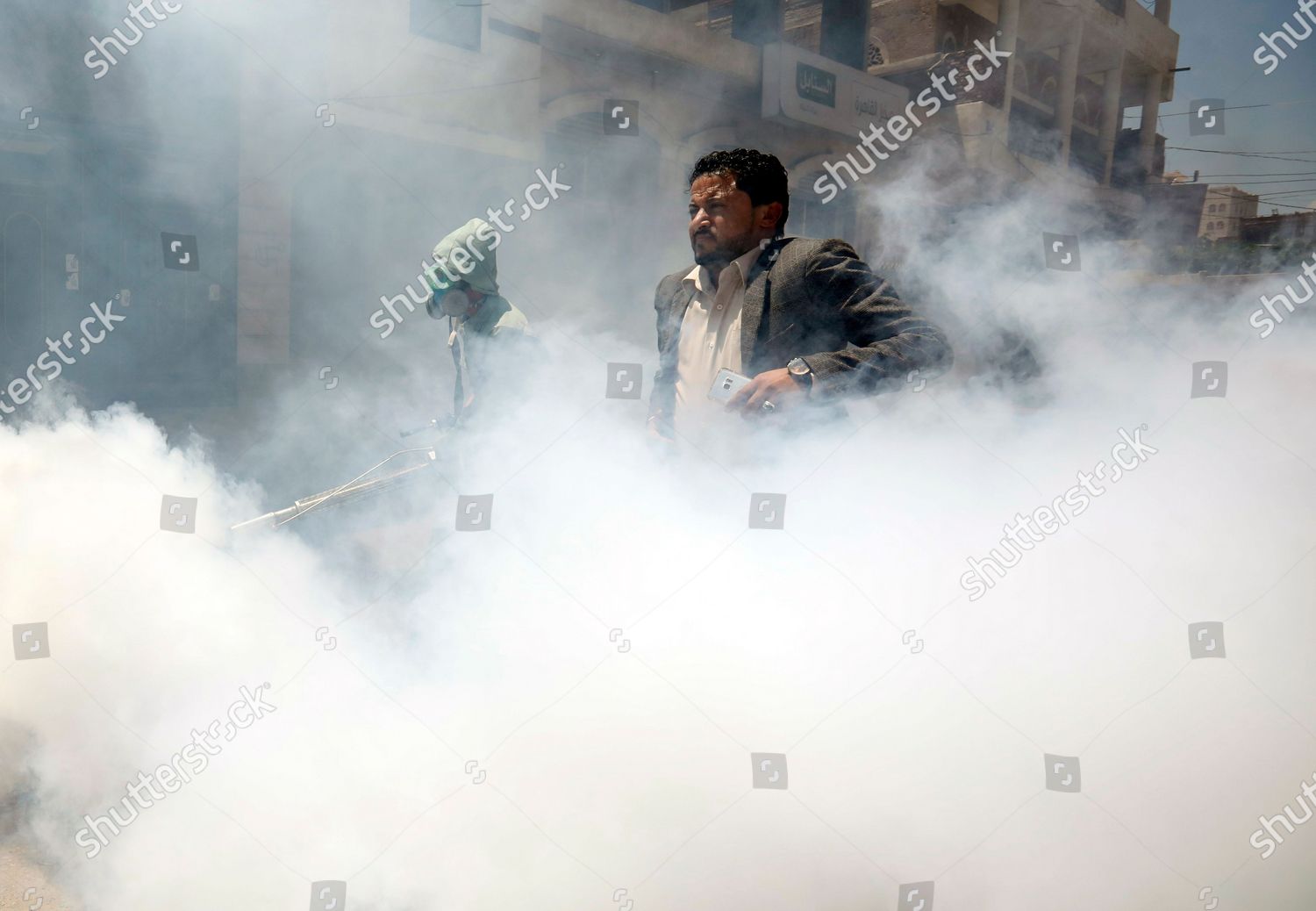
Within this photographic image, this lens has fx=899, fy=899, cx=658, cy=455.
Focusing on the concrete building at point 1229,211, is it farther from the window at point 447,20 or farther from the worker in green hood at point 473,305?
the window at point 447,20

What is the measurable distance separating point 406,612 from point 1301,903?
193 cm

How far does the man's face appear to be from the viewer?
189 cm

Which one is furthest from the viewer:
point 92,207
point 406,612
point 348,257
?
point 348,257

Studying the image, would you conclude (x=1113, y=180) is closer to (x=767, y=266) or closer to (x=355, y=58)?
(x=767, y=266)

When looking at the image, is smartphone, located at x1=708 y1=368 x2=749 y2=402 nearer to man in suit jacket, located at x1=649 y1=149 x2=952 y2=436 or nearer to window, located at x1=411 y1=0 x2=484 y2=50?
man in suit jacket, located at x1=649 y1=149 x2=952 y2=436

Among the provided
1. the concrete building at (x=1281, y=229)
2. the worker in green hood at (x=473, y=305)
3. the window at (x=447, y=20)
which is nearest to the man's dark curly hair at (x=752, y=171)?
the worker in green hood at (x=473, y=305)

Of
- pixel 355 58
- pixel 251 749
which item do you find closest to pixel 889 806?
pixel 251 749

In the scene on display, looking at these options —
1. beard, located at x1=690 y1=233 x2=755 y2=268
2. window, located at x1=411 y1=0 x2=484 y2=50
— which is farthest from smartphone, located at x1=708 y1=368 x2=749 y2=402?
window, located at x1=411 y1=0 x2=484 y2=50

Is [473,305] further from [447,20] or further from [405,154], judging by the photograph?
[447,20]

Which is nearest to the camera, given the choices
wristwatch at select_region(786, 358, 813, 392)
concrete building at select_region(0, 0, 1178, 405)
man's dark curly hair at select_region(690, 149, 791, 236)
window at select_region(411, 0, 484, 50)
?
wristwatch at select_region(786, 358, 813, 392)

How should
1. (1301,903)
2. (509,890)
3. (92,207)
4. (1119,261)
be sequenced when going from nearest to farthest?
(509,890)
(1301,903)
(1119,261)
(92,207)

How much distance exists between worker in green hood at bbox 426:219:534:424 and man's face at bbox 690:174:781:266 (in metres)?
0.88

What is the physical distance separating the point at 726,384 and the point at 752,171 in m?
0.47

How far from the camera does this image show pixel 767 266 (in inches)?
73.8
